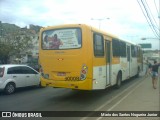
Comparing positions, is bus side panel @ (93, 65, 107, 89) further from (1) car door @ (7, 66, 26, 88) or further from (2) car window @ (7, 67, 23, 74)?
(2) car window @ (7, 67, 23, 74)

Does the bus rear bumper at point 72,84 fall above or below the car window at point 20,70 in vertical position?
below

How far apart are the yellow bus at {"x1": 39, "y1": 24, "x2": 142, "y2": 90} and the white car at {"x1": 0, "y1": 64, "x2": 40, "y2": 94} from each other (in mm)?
2625

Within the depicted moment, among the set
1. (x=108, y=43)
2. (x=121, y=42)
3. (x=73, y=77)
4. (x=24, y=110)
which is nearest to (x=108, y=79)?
(x=108, y=43)

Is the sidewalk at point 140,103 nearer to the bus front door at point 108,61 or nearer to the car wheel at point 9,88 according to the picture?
the bus front door at point 108,61

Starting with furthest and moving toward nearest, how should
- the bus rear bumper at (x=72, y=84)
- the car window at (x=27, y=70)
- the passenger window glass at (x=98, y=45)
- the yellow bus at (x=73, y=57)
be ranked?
1. the car window at (x=27, y=70)
2. the passenger window glass at (x=98, y=45)
3. the yellow bus at (x=73, y=57)
4. the bus rear bumper at (x=72, y=84)

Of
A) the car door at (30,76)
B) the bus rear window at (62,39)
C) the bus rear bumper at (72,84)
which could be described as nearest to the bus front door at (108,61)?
the bus rear window at (62,39)

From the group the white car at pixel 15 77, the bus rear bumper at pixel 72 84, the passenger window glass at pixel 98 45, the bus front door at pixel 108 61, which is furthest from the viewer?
the white car at pixel 15 77

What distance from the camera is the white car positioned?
13570 millimetres

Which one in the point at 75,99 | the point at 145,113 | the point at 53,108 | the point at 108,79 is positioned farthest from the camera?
the point at 108,79

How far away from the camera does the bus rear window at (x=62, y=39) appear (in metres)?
11.1

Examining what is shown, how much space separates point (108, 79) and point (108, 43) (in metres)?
1.78

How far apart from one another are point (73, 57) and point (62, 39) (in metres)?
0.96

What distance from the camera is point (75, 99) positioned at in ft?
40.2

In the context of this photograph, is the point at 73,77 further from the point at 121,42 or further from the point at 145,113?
the point at 121,42
